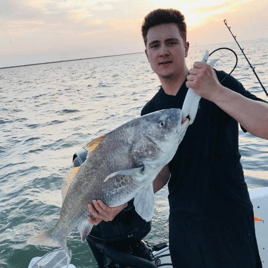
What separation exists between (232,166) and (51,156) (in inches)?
324

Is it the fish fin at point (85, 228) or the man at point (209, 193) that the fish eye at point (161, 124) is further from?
the fish fin at point (85, 228)

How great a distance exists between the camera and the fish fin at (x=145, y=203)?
7.11 ft

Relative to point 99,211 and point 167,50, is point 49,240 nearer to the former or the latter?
point 99,211

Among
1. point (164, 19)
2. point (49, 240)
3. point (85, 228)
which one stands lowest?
point (49, 240)

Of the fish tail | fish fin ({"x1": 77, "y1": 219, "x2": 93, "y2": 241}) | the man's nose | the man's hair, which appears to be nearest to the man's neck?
the man's nose

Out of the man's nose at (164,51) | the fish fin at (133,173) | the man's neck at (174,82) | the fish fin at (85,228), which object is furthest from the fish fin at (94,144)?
the man's nose at (164,51)

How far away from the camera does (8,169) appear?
29.3 feet

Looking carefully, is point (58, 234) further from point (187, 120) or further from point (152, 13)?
point (152, 13)

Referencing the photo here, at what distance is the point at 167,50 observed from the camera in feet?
7.98

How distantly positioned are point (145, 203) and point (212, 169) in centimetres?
59

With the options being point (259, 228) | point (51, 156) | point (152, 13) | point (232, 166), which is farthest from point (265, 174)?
point (51, 156)

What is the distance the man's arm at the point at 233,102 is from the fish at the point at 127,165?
241 millimetres

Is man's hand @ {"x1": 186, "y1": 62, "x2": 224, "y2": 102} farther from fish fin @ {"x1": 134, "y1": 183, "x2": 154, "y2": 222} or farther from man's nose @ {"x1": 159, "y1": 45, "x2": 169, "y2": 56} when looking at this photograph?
fish fin @ {"x1": 134, "y1": 183, "x2": 154, "y2": 222}

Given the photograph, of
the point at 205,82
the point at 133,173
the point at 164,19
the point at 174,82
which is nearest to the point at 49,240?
the point at 133,173
